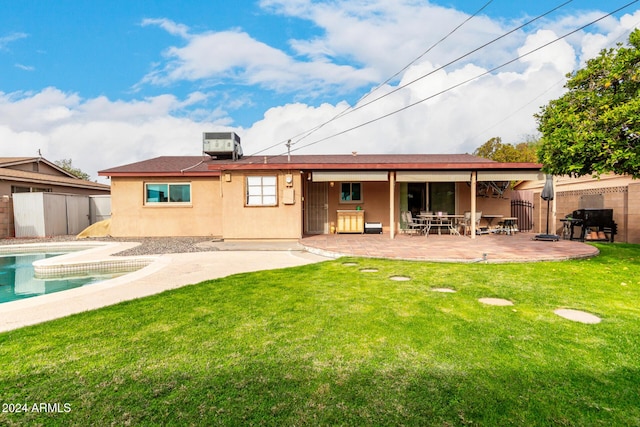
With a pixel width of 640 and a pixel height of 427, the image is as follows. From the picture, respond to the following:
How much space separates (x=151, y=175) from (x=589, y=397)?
1461cm

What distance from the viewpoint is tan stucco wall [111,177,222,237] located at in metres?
13.4

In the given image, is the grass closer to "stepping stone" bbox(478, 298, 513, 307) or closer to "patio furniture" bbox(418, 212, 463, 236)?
"stepping stone" bbox(478, 298, 513, 307)

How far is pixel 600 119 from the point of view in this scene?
20.1ft

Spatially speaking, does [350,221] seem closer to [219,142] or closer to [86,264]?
[219,142]

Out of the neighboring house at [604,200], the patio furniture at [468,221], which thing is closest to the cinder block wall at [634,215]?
the neighboring house at [604,200]

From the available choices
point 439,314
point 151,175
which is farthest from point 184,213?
point 439,314

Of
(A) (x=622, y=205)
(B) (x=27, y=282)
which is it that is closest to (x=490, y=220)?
(A) (x=622, y=205)

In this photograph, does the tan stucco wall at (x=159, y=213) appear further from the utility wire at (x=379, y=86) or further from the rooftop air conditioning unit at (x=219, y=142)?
the utility wire at (x=379, y=86)

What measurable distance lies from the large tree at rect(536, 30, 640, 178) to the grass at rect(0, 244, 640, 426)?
118 inches

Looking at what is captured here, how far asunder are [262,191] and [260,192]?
81mm

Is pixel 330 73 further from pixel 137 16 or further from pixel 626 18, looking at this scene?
pixel 626 18

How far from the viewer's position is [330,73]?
55.8 ft

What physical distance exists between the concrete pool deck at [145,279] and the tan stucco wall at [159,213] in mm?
3463

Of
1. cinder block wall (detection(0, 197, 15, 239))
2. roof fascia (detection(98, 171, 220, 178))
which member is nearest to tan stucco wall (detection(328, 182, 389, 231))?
roof fascia (detection(98, 171, 220, 178))
